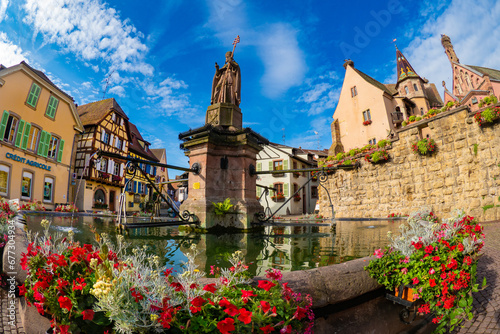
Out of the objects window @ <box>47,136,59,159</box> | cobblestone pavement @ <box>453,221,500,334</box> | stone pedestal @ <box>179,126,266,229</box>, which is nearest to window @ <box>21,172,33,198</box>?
window @ <box>47,136,59,159</box>

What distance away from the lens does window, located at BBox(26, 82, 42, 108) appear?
1769 centimetres

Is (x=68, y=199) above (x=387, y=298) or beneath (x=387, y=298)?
above

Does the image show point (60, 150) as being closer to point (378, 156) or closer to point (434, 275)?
point (378, 156)

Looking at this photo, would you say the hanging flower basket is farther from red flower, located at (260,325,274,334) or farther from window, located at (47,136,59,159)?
window, located at (47,136,59,159)

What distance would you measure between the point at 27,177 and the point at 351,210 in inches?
863

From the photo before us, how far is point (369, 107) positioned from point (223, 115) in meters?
23.4

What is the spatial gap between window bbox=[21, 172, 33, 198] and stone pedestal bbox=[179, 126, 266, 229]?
719 inches

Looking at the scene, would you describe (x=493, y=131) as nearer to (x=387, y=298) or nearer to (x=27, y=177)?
(x=387, y=298)

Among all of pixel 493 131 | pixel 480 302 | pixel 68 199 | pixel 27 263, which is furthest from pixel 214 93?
pixel 68 199

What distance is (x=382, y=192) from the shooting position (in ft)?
43.1

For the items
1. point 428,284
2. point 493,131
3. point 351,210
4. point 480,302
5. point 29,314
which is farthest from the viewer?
point 351,210

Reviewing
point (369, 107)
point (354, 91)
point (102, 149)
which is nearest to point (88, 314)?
point (102, 149)

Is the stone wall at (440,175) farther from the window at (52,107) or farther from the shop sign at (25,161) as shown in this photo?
the window at (52,107)

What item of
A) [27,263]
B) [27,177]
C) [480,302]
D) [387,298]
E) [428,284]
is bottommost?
[480,302]
